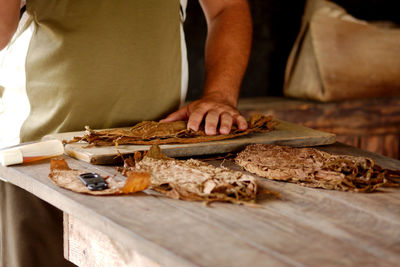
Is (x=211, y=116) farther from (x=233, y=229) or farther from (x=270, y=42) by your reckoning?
(x=270, y=42)

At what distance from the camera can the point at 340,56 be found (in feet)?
9.03

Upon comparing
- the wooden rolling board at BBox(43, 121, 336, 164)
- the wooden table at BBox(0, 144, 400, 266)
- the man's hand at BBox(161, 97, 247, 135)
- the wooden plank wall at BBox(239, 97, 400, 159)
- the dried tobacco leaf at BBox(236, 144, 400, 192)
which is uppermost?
the man's hand at BBox(161, 97, 247, 135)

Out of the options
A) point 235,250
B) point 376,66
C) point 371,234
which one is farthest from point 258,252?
point 376,66

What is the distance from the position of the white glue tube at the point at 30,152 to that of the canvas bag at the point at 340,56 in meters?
1.97

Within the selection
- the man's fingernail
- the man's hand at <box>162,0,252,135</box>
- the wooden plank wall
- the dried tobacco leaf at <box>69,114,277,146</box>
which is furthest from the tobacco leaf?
the wooden plank wall

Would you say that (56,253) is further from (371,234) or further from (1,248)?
(371,234)

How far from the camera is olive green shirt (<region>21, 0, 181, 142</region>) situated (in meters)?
1.32

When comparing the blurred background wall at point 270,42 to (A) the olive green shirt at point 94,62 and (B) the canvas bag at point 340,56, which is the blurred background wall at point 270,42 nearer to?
(B) the canvas bag at point 340,56

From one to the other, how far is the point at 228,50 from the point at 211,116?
1.47 ft

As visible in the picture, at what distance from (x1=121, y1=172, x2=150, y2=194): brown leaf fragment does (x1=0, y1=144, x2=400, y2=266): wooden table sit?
0.05ft

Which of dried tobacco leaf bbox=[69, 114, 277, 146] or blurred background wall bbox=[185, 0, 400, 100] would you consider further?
blurred background wall bbox=[185, 0, 400, 100]

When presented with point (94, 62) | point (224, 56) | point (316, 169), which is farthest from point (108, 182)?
point (224, 56)

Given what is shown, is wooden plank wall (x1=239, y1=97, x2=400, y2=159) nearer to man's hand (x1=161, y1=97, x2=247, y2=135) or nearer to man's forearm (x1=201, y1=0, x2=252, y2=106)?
man's forearm (x1=201, y1=0, x2=252, y2=106)

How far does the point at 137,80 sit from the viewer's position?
4.60 feet
